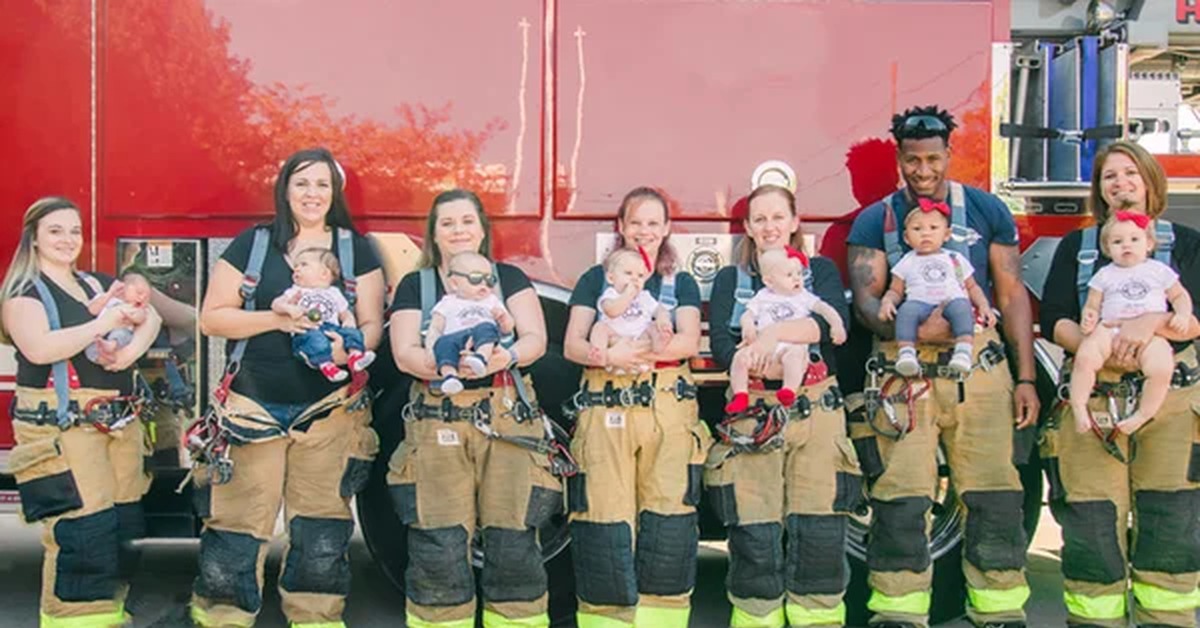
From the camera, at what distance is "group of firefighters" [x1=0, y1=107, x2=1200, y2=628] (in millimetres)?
4473

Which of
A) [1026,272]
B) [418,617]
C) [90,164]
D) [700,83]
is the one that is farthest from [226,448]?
[1026,272]

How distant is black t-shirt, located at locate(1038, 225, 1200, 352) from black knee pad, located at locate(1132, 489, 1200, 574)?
585mm

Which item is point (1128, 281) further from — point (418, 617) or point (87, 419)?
point (87, 419)

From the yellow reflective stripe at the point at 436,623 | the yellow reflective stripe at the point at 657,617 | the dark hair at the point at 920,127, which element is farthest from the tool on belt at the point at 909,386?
the yellow reflective stripe at the point at 436,623

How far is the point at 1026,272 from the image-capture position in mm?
5129

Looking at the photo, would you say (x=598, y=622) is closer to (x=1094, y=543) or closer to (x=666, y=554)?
(x=666, y=554)

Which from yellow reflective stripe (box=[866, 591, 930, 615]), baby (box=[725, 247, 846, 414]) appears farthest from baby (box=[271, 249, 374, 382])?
yellow reflective stripe (box=[866, 591, 930, 615])

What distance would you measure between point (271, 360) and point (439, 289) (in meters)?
0.69

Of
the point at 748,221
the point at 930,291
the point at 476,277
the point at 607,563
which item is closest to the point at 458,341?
the point at 476,277

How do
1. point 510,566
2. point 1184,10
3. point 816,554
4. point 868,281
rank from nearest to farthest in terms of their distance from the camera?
point 510,566 → point 816,554 → point 868,281 → point 1184,10

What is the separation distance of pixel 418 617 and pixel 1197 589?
306cm

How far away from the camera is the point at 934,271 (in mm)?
4578

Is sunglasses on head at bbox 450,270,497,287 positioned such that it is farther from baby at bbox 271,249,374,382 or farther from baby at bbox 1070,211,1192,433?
baby at bbox 1070,211,1192,433

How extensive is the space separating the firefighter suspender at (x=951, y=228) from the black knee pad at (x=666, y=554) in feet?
4.34
